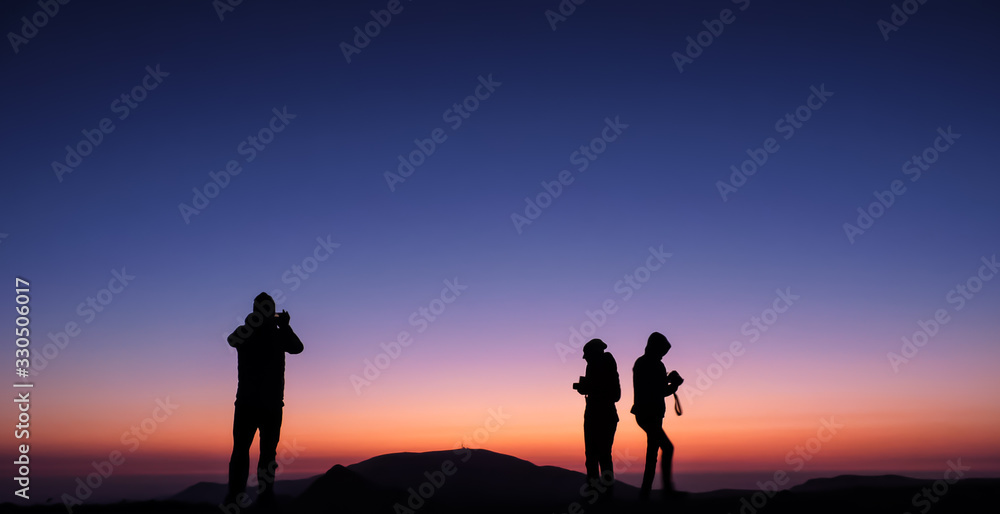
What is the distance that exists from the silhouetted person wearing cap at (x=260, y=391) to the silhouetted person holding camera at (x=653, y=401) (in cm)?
452

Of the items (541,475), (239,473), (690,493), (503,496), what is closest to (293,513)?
(239,473)

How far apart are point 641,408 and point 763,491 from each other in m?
1.79

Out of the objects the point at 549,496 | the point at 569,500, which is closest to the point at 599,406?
the point at 569,500

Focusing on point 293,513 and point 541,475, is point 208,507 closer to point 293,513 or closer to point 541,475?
point 293,513

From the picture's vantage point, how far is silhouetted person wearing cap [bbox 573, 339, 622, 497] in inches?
382

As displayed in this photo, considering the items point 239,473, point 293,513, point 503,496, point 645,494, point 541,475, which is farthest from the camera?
point 541,475

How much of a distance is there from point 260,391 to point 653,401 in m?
4.97

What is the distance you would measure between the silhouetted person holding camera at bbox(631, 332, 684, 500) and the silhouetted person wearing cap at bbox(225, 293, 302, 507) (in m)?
4.52

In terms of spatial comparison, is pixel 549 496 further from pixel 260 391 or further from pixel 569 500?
pixel 260 391

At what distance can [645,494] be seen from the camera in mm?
9336

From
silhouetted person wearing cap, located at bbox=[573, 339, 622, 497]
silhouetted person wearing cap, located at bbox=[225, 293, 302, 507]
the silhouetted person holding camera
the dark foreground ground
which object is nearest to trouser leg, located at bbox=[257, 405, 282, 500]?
silhouetted person wearing cap, located at bbox=[225, 293, 302, 507]

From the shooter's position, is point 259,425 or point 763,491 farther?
point 763,491

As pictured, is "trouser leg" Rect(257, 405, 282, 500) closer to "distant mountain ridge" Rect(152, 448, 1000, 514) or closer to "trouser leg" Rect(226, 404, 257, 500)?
"trouser leg" Rect(226, 404, 257, 500)

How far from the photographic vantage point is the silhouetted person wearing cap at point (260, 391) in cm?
772
